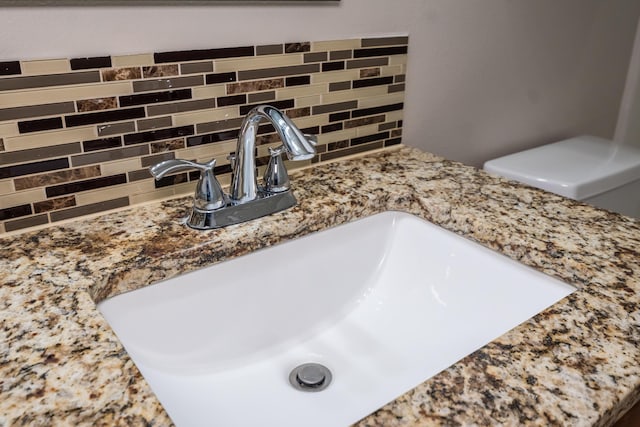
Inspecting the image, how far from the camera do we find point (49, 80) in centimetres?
80

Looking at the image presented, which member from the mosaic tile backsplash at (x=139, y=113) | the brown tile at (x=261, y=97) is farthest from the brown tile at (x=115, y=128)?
the brown tile at (x=261, y=97)

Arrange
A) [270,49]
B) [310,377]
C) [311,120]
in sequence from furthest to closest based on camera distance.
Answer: [311,120] → [270,49] → [310,377]

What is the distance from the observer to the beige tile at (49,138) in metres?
0.80

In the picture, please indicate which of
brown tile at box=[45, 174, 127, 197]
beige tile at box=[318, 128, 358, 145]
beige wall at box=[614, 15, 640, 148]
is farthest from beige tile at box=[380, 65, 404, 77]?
beige wall at box=[614, 15, 640, 148]

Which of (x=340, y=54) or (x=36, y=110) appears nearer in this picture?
(x=36, y=110)

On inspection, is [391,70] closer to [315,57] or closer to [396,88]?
[396,88]

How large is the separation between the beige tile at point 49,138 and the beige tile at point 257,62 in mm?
232

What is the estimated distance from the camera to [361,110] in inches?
46.5

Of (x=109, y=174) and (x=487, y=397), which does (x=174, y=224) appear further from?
(x=487, y=397)

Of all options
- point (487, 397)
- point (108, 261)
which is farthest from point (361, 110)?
point (487, 397)

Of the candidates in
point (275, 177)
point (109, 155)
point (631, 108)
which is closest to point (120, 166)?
point (109, 155)

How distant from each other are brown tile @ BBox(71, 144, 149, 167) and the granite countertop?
0.30 ft

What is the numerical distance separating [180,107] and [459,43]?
73 centimetres

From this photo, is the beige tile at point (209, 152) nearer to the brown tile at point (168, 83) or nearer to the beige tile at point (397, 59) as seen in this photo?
the brown tile at point (168, 83)
